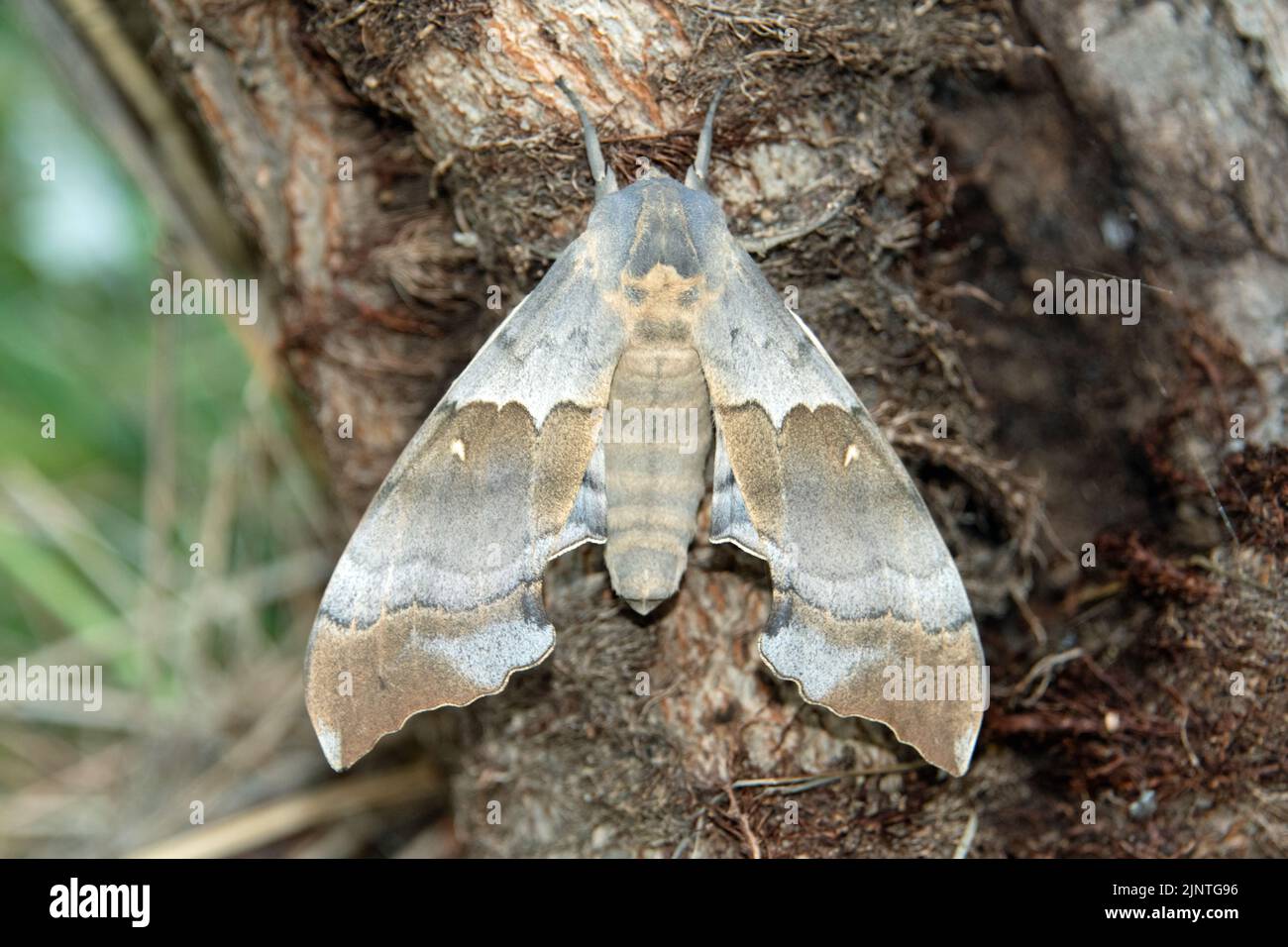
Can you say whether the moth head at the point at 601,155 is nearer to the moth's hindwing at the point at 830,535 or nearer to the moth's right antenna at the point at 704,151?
the moth's right antenna at the point at 704,151

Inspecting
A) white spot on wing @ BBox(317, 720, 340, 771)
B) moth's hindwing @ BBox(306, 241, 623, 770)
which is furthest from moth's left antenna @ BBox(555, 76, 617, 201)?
white spot on wing @ BBox(317, 720, 340, 771)

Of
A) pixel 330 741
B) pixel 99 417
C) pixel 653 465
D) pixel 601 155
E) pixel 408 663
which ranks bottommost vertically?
pixel 330 741

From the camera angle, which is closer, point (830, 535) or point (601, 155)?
point (830, 535)

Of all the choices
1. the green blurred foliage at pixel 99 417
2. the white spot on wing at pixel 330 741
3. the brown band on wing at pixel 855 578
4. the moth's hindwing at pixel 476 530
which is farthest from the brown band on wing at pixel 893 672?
the green blurred foliage at pixel 99 417

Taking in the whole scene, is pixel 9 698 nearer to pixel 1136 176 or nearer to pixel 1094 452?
pixel 1094 452

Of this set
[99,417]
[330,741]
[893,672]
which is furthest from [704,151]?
[99,417]

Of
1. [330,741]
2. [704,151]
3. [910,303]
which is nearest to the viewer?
[330,741]

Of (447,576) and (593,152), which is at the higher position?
(593,152)

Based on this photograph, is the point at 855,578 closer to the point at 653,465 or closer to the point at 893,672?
the point at 893,672
